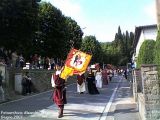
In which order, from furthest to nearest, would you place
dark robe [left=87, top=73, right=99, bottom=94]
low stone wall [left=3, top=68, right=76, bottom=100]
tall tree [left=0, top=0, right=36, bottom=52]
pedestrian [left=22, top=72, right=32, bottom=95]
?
dark robe [left=87, top=73, right=99, bottom=94] < pedestrian [left=22, top=72, right=32, bottom=95] < low stone wall [left=3, top=68, right=76, bottom=100] < tall tree [left=0, top=0, right=36, bottom=52]

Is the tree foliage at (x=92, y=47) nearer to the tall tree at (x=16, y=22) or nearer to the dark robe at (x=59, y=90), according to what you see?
the tall tree at (x=16, y=22)

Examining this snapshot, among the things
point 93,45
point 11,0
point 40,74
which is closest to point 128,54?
point 93,45

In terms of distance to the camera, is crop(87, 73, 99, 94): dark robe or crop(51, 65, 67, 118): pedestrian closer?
crop(51, 65, 67, 118): pedestrian

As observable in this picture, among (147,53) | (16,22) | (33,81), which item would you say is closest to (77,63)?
(147,53)

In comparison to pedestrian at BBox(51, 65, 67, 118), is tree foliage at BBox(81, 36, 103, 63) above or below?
above

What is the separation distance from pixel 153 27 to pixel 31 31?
26632 mm

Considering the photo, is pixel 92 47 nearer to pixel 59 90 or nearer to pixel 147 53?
pixel 147 53

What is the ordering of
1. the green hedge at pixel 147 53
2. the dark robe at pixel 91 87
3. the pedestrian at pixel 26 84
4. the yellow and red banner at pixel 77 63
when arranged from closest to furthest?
the yellow and red banner at pixel 77 63 → the green hedge at pixel 147 53 → the pedestrian at pixel 26 84 → the dark robe at pixel 91 87

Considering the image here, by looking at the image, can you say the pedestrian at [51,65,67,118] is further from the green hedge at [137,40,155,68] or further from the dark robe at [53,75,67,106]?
the green hedge at [137,40,155,68]

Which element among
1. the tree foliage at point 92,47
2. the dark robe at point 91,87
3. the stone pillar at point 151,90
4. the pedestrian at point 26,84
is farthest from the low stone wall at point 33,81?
the tree foliage at point 92,47

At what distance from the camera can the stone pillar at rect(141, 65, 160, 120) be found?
1253 centimetres

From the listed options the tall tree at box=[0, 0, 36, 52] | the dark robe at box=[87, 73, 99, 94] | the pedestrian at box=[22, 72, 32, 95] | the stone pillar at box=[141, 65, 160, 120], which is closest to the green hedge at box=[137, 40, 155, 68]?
the stone pillar at box=[141, 65, 160, 120]

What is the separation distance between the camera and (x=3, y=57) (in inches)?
1340

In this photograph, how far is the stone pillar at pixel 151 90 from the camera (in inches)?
493
